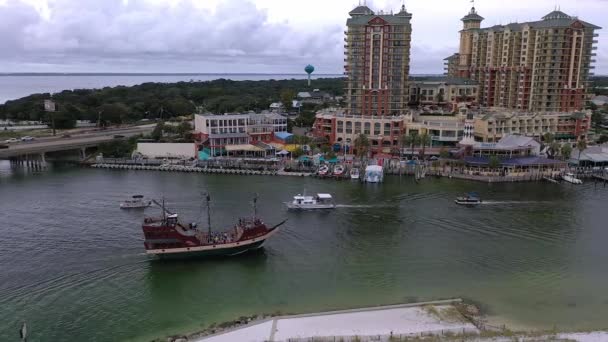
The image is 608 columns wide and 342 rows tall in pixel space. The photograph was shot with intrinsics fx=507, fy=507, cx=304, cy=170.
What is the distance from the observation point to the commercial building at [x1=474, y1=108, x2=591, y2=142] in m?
74.6

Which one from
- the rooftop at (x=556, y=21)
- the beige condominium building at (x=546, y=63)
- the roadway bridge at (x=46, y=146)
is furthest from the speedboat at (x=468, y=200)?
the roadway bridge at (x=46, y=146)

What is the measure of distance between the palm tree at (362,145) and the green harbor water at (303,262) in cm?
1594

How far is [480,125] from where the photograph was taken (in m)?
75.4

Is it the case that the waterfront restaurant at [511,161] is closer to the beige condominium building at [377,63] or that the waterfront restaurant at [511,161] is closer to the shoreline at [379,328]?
the beige condominium building at [377,63]

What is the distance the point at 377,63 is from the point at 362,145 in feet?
53.7

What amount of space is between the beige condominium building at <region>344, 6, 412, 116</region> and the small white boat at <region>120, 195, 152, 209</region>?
138 feet

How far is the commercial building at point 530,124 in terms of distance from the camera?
74.6 metres

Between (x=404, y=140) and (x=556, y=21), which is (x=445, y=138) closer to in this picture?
(x=404, y=140)

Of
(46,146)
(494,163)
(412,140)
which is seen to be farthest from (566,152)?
(46,146)

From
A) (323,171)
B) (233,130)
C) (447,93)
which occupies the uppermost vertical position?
(447,93)

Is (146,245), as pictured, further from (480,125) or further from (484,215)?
(480,125)

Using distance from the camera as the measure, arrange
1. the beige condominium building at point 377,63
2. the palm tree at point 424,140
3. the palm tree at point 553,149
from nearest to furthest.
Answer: the palm tree at point 424,140, the palm tree at point 553,149, the beige condominium building at point 377,63

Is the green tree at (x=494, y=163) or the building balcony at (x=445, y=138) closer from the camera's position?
the green tree at (x=494, y=163)

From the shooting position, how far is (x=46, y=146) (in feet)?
237
